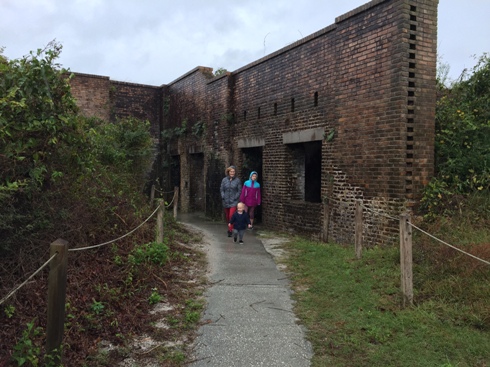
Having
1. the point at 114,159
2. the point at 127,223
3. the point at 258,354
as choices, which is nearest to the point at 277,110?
the point at 114,159

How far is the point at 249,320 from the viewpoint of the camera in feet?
14.8

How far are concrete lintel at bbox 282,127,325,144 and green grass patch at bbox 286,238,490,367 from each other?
12.1 feet

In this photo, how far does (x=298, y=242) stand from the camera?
9.12 metres

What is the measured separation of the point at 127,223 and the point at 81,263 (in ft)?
Answer: 6.04

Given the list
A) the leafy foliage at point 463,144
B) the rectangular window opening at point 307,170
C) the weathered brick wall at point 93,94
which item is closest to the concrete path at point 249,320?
the leafy foliage at point 463,144

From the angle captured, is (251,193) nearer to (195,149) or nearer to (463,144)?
(463,144)

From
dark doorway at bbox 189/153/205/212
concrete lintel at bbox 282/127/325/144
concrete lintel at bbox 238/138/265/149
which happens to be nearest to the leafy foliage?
concrete lintel at bbox 282/127/325/144

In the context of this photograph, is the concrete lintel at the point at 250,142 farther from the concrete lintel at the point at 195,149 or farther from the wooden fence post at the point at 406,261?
the wooden fence post at the point at 406,261

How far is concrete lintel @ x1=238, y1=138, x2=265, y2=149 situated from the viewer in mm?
11727

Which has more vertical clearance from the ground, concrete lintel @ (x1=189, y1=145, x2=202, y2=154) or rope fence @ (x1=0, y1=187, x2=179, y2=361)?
concrete lintel @ (x1=189, y1=145, x2=202, y2=154)

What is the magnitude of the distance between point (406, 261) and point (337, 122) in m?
4.46

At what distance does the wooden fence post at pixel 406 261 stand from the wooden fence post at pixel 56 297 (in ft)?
12.0

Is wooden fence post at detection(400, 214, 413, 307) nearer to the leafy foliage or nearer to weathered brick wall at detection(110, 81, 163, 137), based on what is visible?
the leafy foliage

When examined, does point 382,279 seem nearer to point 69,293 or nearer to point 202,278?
point 202,278
